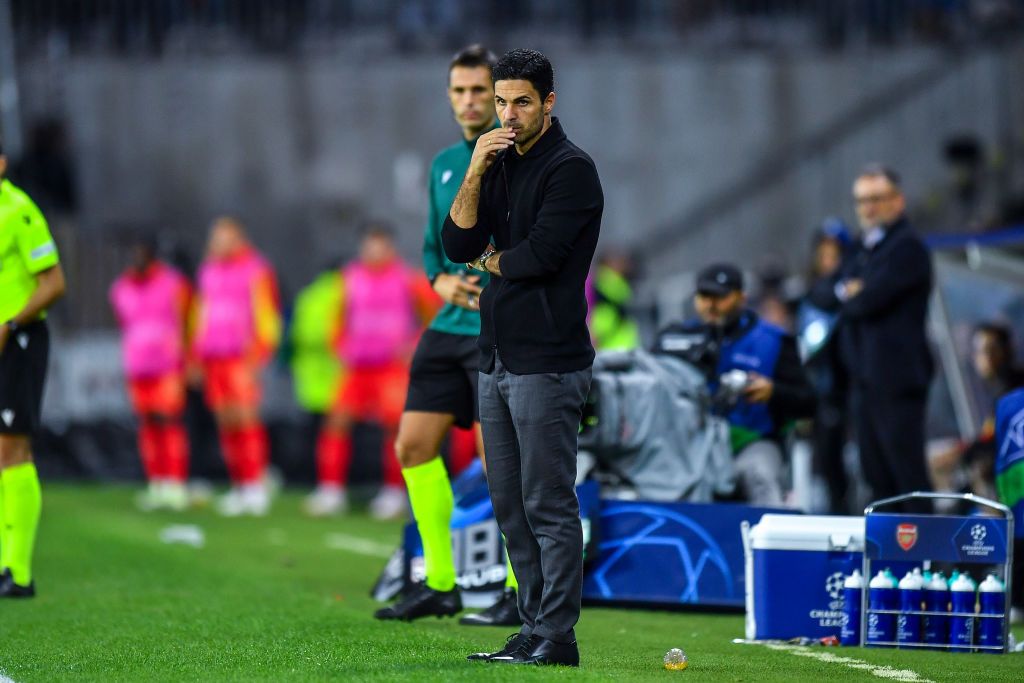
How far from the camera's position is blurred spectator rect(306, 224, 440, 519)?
16516 millimetres

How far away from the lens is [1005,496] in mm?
8898

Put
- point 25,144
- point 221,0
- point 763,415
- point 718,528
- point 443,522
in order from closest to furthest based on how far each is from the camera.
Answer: point 443,522 < point 718,528 < point 763,415 < point 25,144 < point 221,0

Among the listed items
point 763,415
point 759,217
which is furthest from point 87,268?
point 763,415

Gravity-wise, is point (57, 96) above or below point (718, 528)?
above

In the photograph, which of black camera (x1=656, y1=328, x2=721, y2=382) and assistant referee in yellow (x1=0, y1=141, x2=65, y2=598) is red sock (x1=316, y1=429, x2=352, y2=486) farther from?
assistant referee in yellow (x1=0, y1=141, x2=65, y2=598)

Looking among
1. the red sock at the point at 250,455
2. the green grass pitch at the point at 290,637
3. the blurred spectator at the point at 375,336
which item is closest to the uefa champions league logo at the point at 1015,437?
the green grass pitch at the point at 290,637

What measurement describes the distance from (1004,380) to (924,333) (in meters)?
1.87

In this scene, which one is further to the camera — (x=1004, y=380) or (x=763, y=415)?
(x=1004, y=380)

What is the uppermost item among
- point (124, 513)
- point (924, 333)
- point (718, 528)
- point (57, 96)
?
point (57, 96)

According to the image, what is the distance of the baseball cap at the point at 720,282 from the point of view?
33.7 ft

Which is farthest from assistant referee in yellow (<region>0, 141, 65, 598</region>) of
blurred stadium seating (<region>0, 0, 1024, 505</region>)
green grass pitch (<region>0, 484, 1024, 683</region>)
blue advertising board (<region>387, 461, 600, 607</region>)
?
blurred stadium seating (<region>0, 0, 1024, 505</region>)

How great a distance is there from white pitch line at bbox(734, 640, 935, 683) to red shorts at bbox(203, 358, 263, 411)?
876cm

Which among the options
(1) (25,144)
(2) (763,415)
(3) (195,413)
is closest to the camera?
(2) (763,415)

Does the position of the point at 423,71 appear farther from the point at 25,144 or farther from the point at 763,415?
the point at 763,415
